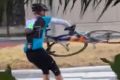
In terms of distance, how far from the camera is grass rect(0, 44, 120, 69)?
13.0 meters

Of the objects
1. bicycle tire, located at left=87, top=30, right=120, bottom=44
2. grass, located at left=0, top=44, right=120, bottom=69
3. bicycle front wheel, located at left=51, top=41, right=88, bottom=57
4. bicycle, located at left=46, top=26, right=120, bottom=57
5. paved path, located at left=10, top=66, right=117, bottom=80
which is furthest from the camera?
bicycle tire, located at left=87, top=30, right=120, bottom=44

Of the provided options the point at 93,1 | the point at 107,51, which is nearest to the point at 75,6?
the point at 93,1

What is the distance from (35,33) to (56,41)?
5.55 meters

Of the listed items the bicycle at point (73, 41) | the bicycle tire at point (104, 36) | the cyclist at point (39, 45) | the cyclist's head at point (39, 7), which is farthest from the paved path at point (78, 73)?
the bicycle tire at point (104, 36)

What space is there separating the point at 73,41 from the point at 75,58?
1425 millimetres

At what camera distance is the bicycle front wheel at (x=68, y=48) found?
592 inches

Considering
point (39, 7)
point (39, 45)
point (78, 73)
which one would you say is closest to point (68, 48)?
point (78, 73)

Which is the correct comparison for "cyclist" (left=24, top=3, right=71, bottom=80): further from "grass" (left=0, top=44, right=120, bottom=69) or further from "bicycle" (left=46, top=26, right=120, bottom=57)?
"bicycle" (left=46, top=26, right=120, bottom=57)

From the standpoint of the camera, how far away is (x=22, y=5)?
162 centimetres

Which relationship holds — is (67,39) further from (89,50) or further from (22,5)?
(22,5)

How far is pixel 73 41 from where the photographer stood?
50.8 ft

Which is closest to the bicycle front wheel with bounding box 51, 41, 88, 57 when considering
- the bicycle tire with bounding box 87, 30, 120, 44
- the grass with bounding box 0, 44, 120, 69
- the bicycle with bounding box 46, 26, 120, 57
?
the bicycle with bounding box 46, 26, 120, 57

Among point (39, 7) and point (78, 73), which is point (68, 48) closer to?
point (78, 73)

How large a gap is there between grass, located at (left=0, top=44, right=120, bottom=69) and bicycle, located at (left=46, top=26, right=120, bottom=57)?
21 cm
